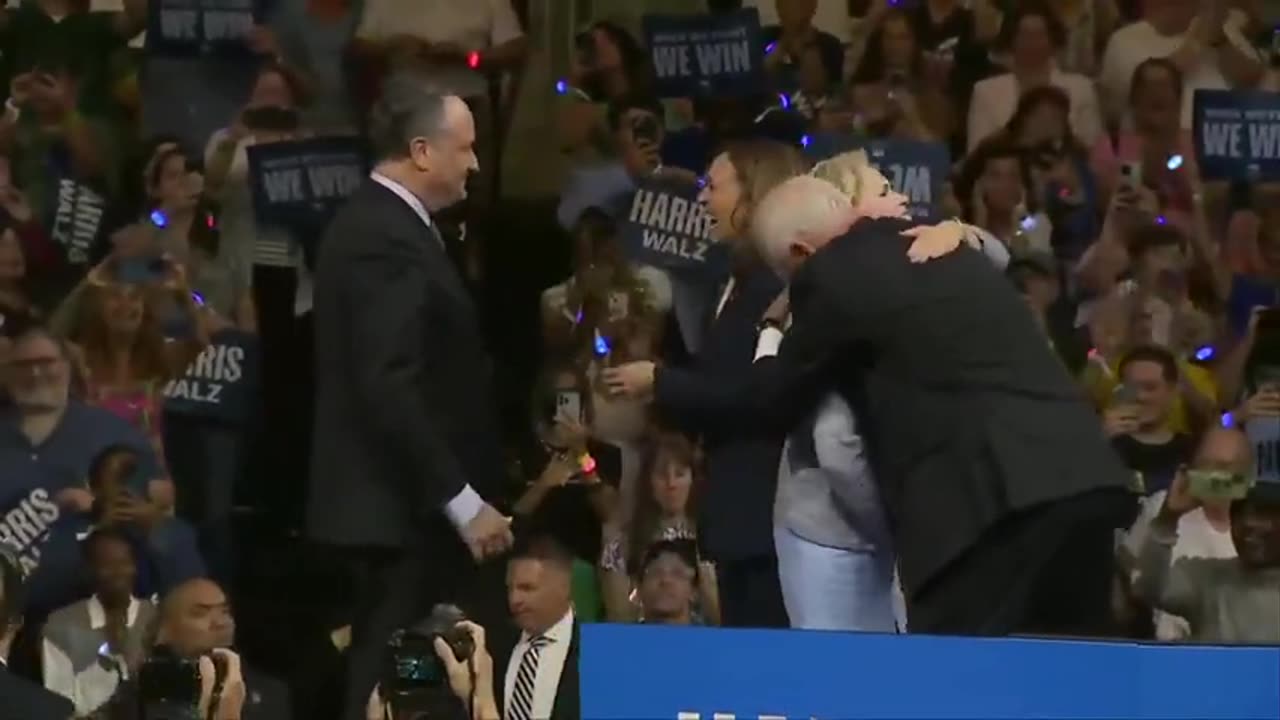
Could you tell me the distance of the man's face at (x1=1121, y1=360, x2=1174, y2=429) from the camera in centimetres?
523

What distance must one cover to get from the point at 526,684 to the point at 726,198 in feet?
4.94

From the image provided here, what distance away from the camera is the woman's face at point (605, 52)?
5.86 m

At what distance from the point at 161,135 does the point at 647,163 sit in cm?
129

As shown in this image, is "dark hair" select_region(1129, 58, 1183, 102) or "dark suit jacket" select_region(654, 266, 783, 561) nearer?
"dark suit jacket" select_region(654, 266, 783, 561)

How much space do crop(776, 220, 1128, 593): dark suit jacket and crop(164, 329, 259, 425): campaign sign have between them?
2.47 m

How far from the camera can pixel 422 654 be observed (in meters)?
5.04

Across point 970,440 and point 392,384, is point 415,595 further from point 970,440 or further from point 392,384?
point 970,440

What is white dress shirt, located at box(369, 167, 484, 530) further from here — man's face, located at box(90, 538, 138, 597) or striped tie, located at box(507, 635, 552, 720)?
man's face, located at box(90, 538, 138, 597)

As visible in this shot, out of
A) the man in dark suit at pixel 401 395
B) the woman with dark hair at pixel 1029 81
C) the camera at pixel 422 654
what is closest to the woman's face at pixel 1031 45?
the woman with dark hair at pixel 1029 81

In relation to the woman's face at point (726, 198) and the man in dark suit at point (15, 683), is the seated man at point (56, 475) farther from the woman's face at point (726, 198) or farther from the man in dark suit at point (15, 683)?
the woman's face at point (726, 198)

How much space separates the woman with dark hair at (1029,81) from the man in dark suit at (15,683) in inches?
98.3

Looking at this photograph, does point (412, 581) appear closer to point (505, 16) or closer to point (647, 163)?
point (647, 163)

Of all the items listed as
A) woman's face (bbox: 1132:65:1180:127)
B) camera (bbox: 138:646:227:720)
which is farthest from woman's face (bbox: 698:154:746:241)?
woman's face (bbox: 1132:65:1180:127)

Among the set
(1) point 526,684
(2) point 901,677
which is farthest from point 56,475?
(2) point 901,677
